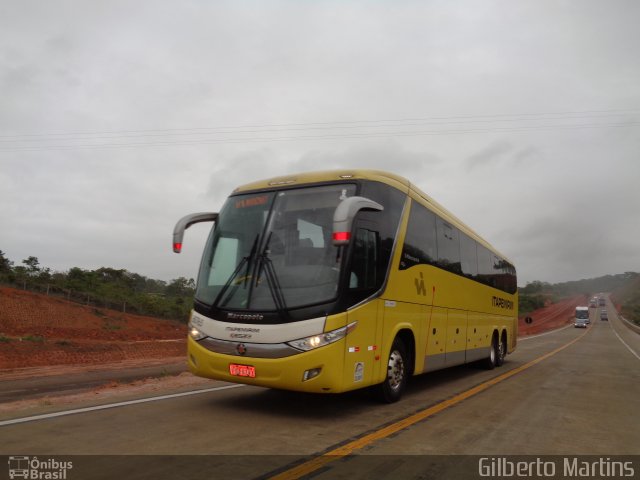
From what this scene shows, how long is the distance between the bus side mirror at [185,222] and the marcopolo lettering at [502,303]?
1017 cm

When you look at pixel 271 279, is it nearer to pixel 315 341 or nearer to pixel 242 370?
pixel 315 341

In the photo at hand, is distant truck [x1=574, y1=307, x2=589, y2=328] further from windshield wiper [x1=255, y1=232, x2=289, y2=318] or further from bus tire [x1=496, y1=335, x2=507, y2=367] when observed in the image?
windshield wiper [x1=255, y1=232, x2=289, y2=318]

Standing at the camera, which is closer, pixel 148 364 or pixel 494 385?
pixel 494 385

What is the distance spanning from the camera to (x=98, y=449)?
4.86m

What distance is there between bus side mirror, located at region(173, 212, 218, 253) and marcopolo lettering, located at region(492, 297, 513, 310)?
10167mm

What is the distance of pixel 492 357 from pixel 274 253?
10.6m

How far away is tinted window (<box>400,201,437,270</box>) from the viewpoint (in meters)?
8.13

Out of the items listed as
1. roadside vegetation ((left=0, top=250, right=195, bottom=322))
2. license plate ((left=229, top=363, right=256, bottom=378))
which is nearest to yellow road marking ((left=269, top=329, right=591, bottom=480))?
license plate ((left=229, top=363, right=256, bottom=378))

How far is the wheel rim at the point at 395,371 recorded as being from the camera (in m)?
7.63

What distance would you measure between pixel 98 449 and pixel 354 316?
3327 mm

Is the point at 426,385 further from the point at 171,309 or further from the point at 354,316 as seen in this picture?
the point at 171,309

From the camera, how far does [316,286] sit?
630cm

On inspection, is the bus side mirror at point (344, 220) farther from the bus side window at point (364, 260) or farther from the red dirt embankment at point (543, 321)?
the red dirt embankment at point (543, 321)
